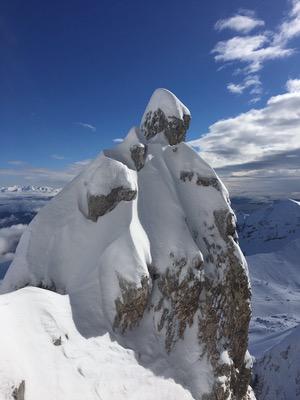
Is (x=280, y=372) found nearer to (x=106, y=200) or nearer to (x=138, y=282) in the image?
(x=138, y=282)

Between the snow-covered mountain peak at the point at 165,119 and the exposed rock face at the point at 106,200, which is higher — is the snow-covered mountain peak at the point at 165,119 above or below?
above

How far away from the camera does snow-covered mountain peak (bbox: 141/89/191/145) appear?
50438 millimetres

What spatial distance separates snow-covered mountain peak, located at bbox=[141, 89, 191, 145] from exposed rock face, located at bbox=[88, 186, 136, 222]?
1270cm

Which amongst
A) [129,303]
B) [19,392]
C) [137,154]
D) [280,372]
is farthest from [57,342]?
[280,372]

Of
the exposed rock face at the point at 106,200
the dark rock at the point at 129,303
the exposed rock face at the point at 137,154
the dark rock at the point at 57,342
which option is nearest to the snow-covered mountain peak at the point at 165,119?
the exposed rock face at the point at 137,154

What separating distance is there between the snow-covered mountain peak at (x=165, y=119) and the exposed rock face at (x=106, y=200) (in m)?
12.7

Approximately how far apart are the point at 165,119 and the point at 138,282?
977 inches

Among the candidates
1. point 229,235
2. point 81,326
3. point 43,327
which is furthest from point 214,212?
point 43,327

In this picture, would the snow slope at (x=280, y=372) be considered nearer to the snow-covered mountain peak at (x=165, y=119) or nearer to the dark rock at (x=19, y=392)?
the snow-covered mountain peak at (x=165, y=119)

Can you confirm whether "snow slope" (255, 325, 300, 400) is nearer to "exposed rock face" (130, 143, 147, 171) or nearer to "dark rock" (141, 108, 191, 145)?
"dark rock" (141, 108, 191, 145)

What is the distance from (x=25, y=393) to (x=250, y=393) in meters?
28.8

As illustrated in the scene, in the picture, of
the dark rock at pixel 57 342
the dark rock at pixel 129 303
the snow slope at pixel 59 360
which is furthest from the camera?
the dark rock at pixel 129 303

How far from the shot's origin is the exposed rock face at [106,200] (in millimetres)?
38906

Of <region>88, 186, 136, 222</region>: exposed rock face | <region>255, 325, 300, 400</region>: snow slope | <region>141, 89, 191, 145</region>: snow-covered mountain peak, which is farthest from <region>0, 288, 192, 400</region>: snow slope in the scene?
<region>255, 325, 300, 400</region>: snow slope
